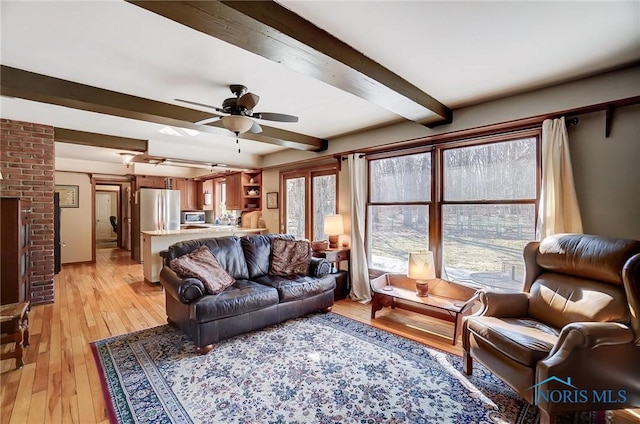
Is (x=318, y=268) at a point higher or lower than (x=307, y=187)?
lower

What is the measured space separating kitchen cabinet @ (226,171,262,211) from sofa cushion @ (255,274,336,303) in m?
3.35

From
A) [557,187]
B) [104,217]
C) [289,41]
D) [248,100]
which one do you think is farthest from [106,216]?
[557,187]

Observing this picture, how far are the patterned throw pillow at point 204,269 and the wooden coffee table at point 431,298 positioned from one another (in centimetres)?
178

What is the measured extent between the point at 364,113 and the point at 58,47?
286 centimetres

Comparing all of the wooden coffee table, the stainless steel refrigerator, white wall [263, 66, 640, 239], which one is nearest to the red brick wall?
the stainless steel refrigerator

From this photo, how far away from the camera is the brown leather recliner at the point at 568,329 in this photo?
170 centimetres

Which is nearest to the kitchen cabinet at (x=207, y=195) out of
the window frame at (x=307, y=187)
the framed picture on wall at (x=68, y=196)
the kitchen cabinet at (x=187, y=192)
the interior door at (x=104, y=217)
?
the kitchen cabinet at (x=187, y=192)

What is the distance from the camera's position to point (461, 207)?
3627 mm

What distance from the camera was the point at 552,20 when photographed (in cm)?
179

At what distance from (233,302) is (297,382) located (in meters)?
0.99

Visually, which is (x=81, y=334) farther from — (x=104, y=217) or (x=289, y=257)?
(x=104, y=217)

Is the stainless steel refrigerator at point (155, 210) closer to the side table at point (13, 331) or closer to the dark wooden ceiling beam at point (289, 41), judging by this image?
the side table at point (13, 331)

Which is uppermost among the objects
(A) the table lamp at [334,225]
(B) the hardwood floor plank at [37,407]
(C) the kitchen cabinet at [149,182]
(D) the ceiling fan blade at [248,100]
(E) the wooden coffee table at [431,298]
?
(D) the ceiling fan blade at [248,100]

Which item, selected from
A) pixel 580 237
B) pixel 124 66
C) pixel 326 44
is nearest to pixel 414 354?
pixel 580 237
